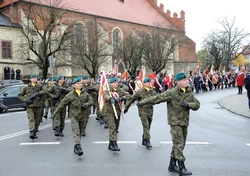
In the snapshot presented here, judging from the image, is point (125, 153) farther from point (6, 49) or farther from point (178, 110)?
point (6, 49)

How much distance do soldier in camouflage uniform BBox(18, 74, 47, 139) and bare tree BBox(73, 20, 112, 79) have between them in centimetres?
2414

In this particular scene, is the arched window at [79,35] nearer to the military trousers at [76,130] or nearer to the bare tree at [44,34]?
the bare tree at [44,34]

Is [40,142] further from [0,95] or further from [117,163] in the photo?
[0,95]

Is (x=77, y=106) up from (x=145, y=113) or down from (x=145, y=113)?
up

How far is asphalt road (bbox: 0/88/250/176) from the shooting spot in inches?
218

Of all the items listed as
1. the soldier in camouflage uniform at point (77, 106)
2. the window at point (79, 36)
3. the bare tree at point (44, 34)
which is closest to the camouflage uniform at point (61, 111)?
the soldier in camouflage uniform at point (77, 106)

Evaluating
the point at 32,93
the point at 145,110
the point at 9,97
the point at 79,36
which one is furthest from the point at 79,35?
the point at 145,110

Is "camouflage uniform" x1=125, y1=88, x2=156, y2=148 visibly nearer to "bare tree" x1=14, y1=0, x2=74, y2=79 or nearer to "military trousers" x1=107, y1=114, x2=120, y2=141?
"military trousers" x1=107, y1=114, x2=120, y2=141

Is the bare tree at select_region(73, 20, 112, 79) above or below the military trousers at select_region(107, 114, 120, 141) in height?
above

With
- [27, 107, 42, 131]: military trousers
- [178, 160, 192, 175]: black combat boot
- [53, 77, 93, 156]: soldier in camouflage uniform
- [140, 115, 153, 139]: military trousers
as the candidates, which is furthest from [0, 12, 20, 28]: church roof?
→ [178, 160, 192, 175]: black combat boot

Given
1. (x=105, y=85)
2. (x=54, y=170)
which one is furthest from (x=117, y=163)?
(x=105, y=85)

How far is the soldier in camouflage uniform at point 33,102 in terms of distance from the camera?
863cm

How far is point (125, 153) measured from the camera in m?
6.77

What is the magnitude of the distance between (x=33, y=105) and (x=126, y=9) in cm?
4801
